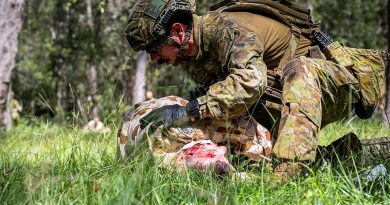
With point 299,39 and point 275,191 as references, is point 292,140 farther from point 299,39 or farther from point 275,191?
point 299,39

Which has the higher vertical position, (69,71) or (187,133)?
(187,133)

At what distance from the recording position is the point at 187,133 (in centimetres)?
364

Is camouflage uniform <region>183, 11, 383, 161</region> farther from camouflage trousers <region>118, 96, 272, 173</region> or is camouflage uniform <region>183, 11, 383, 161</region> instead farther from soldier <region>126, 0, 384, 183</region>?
camouflage trousers <region>118, 96, 272, 173</region>

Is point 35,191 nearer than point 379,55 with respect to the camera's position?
Yes

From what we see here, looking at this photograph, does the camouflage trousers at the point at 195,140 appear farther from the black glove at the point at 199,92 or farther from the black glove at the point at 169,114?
the black glove at the point at 199,92

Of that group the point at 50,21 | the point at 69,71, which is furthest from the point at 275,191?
the point at 50,21

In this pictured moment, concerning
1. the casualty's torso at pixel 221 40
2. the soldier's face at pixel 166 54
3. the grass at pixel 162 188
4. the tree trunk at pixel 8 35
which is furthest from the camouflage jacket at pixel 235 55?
the tree trunk at pixel 8 35

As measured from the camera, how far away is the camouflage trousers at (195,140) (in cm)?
342

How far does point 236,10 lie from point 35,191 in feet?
5.74

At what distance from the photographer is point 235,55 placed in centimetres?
339

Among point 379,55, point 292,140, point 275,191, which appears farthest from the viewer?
point 379,55

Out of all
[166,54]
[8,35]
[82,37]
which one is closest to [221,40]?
[166,54]

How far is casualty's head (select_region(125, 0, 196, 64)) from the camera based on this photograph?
12.0 feet

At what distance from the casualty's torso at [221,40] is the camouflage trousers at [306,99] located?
0.28 meters
